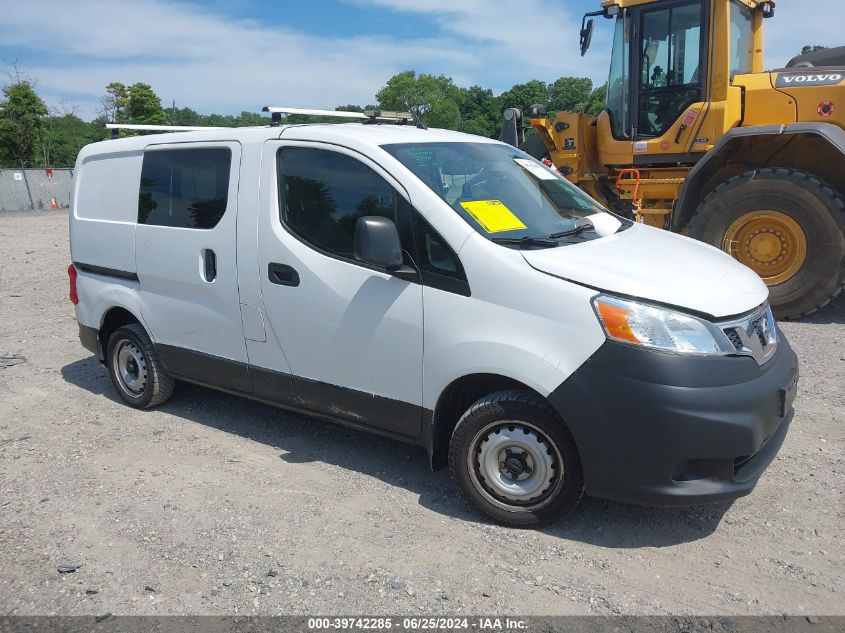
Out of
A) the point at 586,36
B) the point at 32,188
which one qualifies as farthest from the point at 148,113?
the point at 586,36

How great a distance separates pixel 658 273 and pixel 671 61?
5774mm

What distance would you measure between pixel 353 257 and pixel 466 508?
146 centimetres

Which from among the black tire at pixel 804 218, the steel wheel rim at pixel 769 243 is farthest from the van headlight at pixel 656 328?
the steel wheel rim at pixel 769 243

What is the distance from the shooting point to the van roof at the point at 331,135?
3848mm

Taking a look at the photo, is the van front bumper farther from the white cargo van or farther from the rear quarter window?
the rear quarter window

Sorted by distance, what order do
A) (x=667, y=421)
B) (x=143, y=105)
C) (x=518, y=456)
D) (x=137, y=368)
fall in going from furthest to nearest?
Answer: (x=143, y=105) < (x=137, y=368) < (x=518, y=456) < (x=667, y=421)

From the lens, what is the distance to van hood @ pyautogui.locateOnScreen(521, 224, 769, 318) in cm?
304

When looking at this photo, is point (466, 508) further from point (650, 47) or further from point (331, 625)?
point (650, 47)

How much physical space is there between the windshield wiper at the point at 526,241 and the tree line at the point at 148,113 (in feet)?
7.26

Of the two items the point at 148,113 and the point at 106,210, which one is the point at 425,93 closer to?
the point at 148,113

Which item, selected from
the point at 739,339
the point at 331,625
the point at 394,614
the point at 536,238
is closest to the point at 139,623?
the point at 331,625

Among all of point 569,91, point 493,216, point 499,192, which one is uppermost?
point 569,91

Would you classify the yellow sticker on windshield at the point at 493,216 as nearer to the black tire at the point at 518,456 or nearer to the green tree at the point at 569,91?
the black tire at the point at 518,456

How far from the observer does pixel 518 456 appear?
3.32 m
